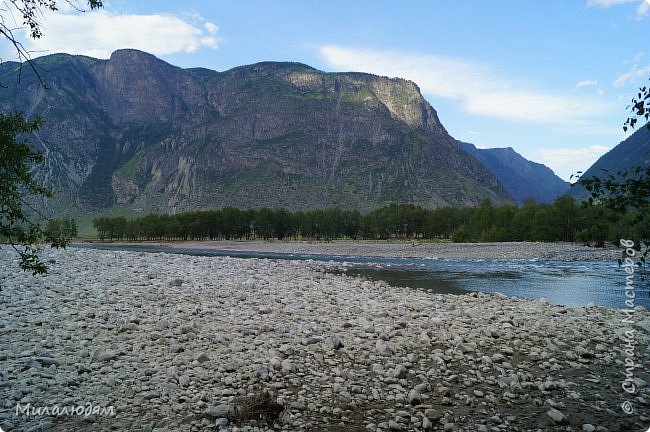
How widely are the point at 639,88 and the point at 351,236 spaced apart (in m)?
136

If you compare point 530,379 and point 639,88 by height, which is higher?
point 639,88

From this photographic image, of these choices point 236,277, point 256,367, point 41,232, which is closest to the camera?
point 41,232

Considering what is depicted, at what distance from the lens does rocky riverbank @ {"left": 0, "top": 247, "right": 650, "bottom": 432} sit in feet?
22.5

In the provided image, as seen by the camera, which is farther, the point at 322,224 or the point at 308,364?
the point at 322,224

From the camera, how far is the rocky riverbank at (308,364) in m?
6.85

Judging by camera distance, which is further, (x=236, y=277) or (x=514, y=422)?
(x=236, y=277)

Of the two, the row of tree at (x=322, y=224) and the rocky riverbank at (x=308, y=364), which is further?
the row of tree at (x=322, y=224)

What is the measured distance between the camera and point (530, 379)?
8.72 m

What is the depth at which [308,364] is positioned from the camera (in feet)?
29.3

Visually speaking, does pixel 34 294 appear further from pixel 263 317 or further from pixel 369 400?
pixel 369 400

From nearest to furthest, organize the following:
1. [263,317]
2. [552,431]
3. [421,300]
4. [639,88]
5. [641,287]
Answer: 1. [639,88]
2. [552,431]
3. [263,317]
4. [421,300]
5. [641,287]

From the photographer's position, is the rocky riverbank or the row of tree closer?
the rocky riverbank

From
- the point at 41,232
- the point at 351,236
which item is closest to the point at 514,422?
the point at 41,232

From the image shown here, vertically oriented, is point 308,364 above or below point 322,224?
below
